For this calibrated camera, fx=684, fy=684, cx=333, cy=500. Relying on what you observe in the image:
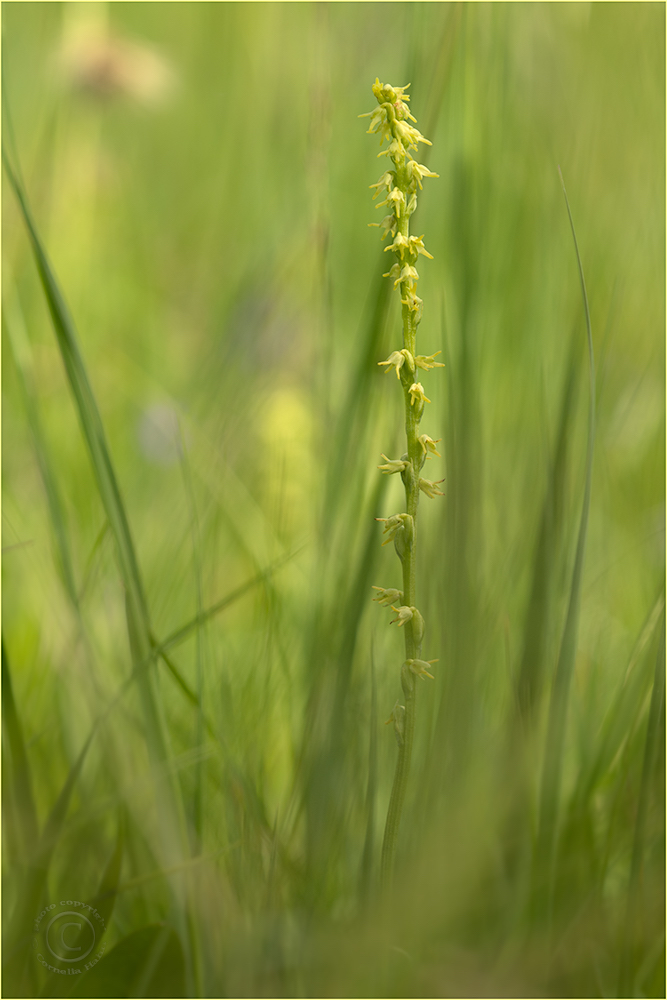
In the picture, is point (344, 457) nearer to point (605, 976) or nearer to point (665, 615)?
point (665, 615)

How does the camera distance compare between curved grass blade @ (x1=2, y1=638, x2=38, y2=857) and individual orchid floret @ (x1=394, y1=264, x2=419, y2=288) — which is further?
curved grass blade @ (x1=2, y1=638, x2=38, y2=857)

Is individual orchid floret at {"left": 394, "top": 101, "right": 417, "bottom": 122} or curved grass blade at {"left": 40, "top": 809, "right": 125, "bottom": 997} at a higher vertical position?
individual orchid floret at {"left": 394, "top": 101, "right": 417, "bottom": 122}

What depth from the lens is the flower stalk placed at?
0.31m

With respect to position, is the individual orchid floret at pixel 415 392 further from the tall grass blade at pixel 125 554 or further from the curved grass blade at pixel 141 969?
the curved grass blade at pixel 141 969

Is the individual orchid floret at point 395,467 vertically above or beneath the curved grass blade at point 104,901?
above

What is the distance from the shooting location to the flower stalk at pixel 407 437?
31cm

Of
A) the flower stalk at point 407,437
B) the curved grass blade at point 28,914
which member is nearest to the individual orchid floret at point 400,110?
the flower stalk at point 407,437

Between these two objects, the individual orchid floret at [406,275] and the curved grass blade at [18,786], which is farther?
the curved grass blade at [18,786]

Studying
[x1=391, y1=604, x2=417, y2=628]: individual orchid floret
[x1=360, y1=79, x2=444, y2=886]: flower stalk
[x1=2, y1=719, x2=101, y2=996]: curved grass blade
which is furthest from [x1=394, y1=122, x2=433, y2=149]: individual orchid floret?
[x1=2, y1=719, x2=101, y2=996]: curved grass blade

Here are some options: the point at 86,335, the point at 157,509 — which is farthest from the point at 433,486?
the point at 86,335

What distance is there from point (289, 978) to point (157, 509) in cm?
60

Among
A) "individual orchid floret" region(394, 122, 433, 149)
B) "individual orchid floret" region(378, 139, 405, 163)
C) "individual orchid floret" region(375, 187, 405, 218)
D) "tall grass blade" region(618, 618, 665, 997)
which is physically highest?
"individual orchid floret" region(394, 122, 433, 149)

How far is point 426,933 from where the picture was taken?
14.2 inches

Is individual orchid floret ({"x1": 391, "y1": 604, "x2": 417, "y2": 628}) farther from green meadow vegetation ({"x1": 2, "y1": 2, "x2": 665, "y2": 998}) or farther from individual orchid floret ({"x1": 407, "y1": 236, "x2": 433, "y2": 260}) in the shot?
individual orchid floret ({"x1": 407, "y1": 236, "x2": 433, "y2": 260})
